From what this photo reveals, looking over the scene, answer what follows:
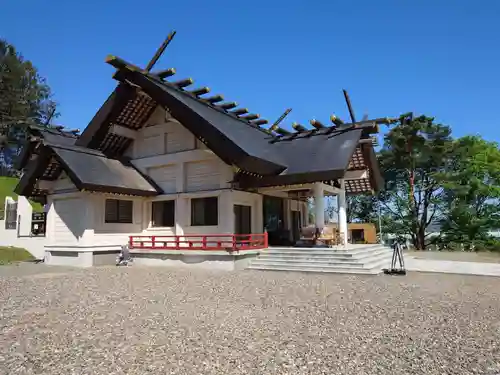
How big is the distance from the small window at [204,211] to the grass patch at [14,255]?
8031mm

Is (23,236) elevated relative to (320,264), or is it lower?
elevated

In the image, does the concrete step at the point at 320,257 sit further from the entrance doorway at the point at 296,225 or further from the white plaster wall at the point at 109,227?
the white plaster wall at the point at 109,227

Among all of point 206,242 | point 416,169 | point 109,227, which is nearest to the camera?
point 206,242

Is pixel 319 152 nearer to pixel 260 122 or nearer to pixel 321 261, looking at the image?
pixel 321 261

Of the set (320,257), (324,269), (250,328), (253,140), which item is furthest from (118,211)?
(250,328)

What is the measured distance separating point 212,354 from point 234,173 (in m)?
10.5

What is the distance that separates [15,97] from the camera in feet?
144

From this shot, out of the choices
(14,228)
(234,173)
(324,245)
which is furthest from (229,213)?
(14,228)

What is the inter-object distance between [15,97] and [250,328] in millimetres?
48176

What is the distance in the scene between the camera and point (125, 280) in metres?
10.2

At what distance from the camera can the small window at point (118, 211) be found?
15.3m

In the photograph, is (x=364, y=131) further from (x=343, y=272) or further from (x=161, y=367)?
(x=161, y=367)

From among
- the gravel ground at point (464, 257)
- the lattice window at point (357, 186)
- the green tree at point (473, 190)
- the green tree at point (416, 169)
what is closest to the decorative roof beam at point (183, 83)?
the lattice window at point (357, 186)

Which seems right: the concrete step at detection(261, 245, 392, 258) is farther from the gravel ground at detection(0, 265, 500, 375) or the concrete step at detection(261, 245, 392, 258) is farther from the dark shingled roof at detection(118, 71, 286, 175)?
the dark shingled roof at detection(118, 71, 286, 175)
